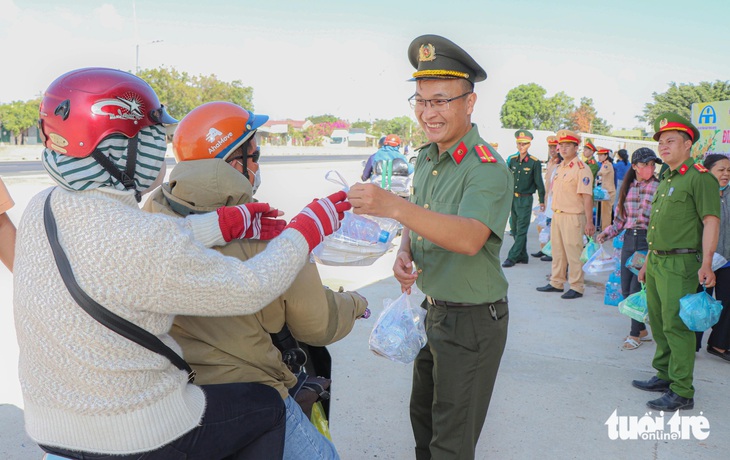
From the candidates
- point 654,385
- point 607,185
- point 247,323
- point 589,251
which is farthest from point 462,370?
point 607,185

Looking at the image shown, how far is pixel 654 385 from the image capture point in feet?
14.0

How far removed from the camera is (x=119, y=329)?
133 centimetres

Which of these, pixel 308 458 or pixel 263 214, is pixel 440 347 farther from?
pixel 263 214

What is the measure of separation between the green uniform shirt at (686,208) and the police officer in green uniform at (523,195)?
4.72 meters

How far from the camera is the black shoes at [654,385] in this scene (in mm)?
4250

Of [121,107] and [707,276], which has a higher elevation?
[121,107]

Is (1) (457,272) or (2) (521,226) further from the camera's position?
(2) (521,226)

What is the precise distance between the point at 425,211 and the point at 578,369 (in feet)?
10.8

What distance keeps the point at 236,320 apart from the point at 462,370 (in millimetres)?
1103

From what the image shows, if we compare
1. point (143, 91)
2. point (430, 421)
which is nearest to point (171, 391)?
point (143, 91)

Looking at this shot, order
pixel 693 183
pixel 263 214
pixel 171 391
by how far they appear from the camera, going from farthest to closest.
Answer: pixel 693 183 → pixel 263 214 → pixel 171 391

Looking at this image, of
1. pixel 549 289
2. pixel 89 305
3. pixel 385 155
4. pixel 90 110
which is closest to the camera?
pixel 89 305

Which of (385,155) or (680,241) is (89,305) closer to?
(680,241)

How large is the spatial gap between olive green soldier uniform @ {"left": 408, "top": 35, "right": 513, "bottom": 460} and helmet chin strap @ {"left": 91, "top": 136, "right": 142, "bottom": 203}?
126cm
